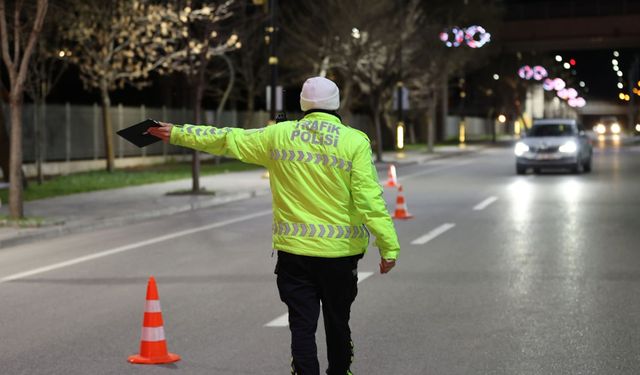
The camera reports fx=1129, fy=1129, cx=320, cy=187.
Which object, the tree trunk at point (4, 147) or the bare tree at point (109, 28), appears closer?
the tree trunk at point (4, 147)

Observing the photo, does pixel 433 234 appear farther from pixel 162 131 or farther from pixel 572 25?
pixel 572 25

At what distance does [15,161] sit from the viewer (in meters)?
17.2

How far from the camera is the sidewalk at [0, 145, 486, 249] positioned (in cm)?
1619

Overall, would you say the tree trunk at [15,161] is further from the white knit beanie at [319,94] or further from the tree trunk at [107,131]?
the tree trunk at [107,131]

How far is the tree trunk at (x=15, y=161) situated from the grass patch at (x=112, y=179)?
463 cm

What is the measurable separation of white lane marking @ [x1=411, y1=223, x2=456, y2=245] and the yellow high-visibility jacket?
9145 millimetres

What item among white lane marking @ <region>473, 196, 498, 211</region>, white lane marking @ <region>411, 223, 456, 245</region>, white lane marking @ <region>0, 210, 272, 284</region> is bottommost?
white lane marking @ <region>473, 196, 498, 211</region>

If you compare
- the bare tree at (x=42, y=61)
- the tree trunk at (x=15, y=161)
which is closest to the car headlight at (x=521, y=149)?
the bare tree at (x=42, y=61)

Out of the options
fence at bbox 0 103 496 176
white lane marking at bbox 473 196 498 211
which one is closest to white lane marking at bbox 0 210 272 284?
white lane marking at bbox 473 196 498 211

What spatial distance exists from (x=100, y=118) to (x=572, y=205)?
20417mm

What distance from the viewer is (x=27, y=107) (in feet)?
109

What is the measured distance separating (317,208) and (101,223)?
12.2 m

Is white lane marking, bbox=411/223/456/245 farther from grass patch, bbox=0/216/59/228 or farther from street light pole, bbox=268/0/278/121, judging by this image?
street light pole, bbox=268/0/278/121

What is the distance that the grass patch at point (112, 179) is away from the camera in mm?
24562
